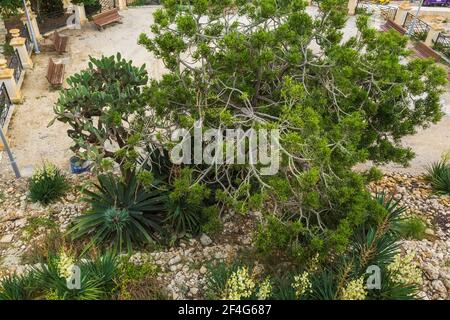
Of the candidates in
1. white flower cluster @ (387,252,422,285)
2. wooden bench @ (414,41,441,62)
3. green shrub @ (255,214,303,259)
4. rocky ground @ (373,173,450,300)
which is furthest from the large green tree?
wooden bench @ (414,41,441,62)

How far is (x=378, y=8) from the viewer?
1845cm

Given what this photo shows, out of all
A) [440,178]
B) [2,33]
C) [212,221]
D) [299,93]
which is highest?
[299,93]

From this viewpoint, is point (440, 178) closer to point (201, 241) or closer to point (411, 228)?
point (411, 228)

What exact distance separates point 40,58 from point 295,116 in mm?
11413

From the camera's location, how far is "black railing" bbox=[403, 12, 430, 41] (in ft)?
50.6

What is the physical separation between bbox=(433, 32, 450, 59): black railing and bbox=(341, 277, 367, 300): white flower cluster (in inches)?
501

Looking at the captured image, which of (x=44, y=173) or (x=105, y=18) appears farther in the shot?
(x=105, y=18)

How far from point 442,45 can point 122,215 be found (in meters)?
14.1

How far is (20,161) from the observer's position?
28.6 feet

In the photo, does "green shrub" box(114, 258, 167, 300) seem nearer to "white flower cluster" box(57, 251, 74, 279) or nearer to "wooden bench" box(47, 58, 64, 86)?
"white flower cluster" box(57, 251, 74, 279)

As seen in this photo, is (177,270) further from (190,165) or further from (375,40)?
(375,40)

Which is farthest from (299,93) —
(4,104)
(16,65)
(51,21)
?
(51,21)

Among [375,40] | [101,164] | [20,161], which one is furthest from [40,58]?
[375,40]

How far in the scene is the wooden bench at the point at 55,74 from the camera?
11.1m
